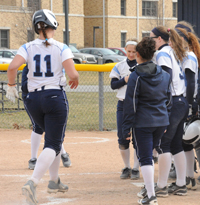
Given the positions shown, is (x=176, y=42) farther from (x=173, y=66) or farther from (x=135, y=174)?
(x=135, y=174)

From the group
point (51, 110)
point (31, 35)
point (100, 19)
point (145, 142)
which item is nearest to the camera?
point (145, 142)

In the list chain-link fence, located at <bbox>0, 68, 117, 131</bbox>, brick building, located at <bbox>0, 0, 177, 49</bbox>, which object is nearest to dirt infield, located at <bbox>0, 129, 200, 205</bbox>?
chain-link fence, located at <bbox>0, 68, 117, 131</bbox>

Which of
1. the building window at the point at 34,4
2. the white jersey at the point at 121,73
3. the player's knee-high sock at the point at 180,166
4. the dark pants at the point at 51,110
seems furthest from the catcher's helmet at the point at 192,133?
the building window at the point at 34,4

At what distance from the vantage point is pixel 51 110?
14.5 feet

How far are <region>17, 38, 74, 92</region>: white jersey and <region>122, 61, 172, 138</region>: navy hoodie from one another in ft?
2.52

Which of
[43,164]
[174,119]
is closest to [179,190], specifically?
[174,119]

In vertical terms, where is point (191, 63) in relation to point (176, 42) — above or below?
below

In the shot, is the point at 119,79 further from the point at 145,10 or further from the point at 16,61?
the point at 145,10

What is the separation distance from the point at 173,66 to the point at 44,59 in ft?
4.59

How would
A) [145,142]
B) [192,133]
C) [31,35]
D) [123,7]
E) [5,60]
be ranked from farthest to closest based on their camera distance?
1. [123,7]
2. [31,35]
3. [5,60]
4. [192,133]
5. [145,142]

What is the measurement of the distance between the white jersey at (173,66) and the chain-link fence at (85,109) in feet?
14.8

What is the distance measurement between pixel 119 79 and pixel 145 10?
4911cm

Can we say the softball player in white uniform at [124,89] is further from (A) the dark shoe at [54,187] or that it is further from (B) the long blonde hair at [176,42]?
(A) the dark shoe at [54,187]

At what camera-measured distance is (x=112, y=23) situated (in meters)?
50.3
